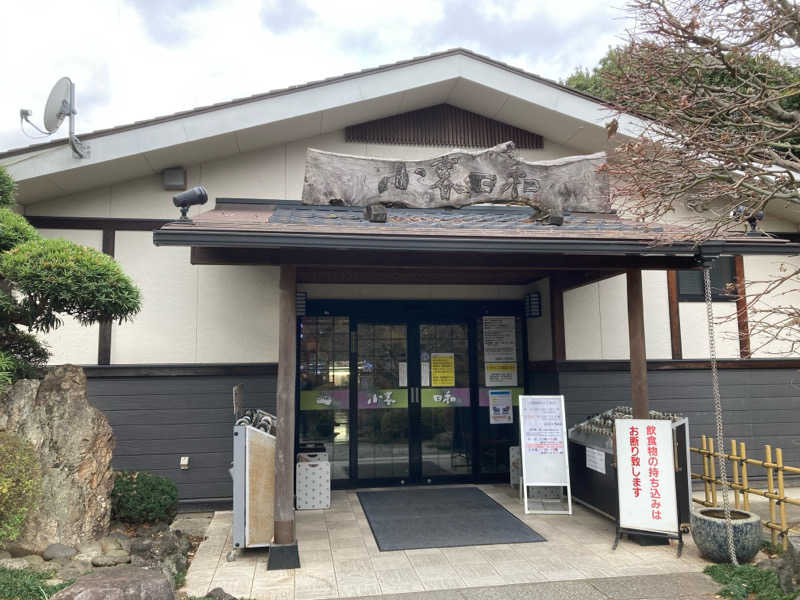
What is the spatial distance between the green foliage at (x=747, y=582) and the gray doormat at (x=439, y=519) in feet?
5.17

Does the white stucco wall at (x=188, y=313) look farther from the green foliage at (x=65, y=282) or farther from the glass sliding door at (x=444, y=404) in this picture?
the glass sliding door at (x=444, y=404)

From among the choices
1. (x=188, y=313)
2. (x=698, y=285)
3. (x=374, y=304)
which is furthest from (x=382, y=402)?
(x=698, y=285)

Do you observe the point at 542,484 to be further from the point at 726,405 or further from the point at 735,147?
the point at 735,147

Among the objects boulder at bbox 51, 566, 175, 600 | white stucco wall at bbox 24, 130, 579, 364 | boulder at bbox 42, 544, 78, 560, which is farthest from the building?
boulder at bbox 51, 566, 175, 600

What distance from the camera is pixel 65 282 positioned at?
4.46 m

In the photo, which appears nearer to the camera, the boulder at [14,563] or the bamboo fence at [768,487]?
the boulder at [14,563]

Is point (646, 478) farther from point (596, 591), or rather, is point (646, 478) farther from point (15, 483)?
point (15, 483)

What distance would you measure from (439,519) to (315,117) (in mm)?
5137

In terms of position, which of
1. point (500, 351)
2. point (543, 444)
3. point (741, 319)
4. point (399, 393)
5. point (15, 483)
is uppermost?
point (741, 319)

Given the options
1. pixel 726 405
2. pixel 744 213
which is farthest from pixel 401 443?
pixel 744 213

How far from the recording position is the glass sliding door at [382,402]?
760cm

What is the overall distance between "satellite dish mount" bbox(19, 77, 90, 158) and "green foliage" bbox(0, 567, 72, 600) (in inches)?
172

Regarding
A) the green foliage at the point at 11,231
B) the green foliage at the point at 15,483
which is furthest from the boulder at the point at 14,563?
the green foliage at the point at 11,231

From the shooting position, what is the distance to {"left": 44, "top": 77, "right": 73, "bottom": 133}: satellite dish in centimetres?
613
